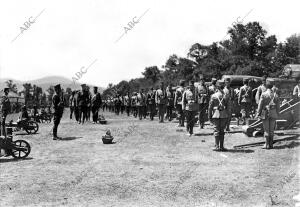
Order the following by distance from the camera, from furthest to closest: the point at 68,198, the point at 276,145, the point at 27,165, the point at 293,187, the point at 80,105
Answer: the point at 80,105, the point at 276,145, the point at 27,165, the point at 293,187, the point at 68,198

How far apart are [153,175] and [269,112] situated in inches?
173

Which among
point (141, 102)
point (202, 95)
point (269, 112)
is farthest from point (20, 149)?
point (141, 102)

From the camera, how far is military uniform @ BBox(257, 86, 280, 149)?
34.8ft

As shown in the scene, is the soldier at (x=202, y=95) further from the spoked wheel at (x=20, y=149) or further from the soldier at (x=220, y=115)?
the spoked wheel at (x=20, y=149)

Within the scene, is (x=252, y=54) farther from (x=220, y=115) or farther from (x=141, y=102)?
(x=220, y=115)

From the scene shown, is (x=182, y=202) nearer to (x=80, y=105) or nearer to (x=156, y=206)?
(x=156, y=206)

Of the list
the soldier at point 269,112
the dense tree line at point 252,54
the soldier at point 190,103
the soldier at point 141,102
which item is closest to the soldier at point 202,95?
the soldier at point 190,103

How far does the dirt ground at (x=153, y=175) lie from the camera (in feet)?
20.5

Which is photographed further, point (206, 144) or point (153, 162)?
point (206, 144)

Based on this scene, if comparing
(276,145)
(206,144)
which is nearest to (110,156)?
(206,144)

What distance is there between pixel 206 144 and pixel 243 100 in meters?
5.56

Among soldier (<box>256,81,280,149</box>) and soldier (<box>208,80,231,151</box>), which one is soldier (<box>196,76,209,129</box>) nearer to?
soldier (<box>208,80,231,151</box>)

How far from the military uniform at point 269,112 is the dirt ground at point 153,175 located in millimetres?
369

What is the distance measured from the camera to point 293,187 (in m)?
6.78
